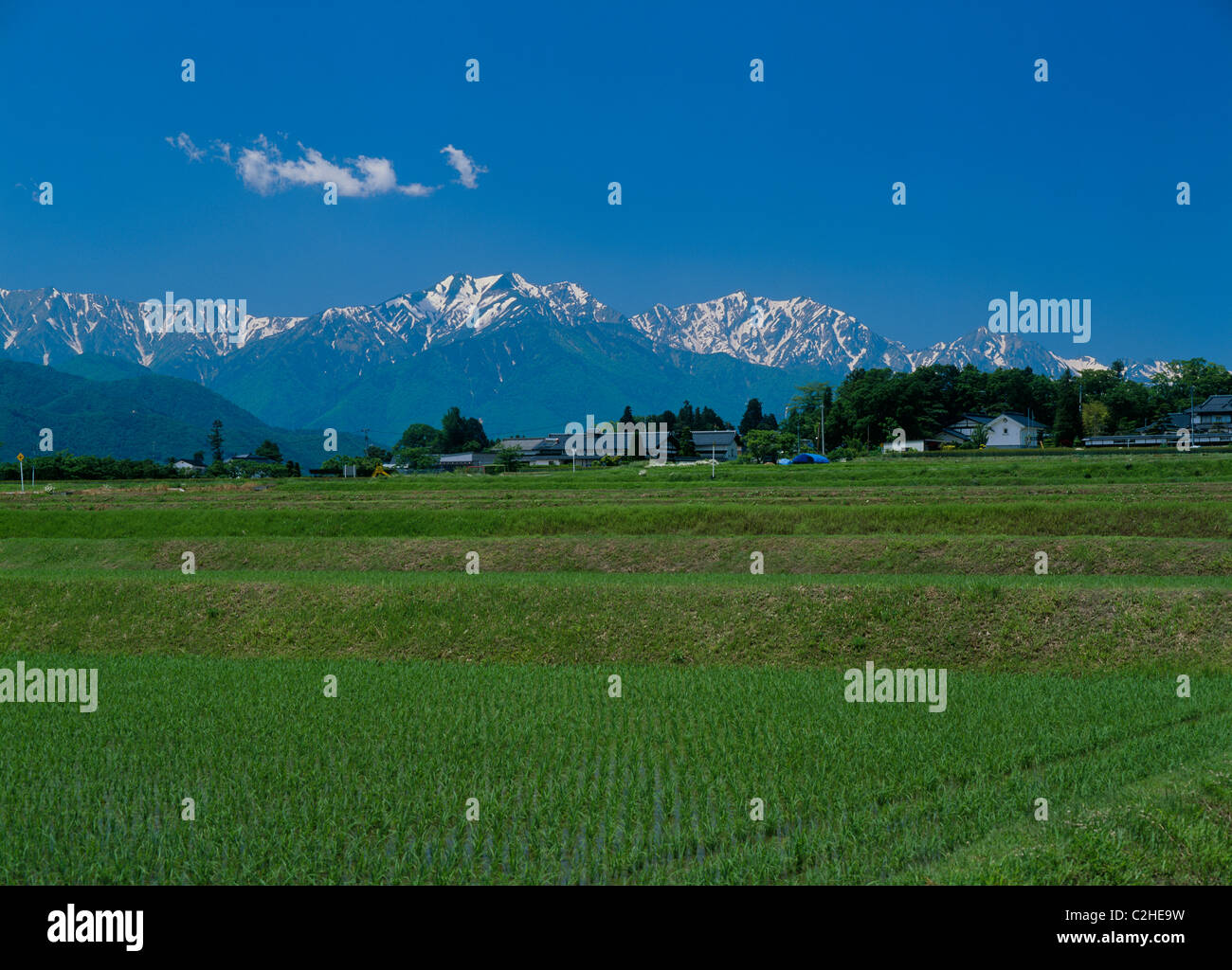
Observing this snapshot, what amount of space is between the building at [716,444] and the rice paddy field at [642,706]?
10851cm

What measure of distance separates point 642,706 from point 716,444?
133 m

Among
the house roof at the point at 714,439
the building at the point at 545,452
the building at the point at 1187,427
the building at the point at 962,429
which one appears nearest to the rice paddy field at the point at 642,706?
the building at the point at 1187,427

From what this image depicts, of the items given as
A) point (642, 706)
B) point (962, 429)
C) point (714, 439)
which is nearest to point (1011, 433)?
point (962, 429)

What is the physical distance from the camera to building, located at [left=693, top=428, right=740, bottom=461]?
144m

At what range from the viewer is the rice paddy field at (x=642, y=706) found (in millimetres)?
8367

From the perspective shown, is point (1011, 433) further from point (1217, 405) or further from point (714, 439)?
point (714, 439)

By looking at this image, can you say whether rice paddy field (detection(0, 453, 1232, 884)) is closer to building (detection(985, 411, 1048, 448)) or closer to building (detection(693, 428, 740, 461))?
building (detection(985, 411, 1048, 448))

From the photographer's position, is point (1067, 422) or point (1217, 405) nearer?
point (1067, 422)

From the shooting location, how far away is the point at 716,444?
479 feet

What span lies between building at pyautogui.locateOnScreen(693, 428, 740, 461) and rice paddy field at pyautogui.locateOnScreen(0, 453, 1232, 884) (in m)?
109

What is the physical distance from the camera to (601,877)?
7.84m

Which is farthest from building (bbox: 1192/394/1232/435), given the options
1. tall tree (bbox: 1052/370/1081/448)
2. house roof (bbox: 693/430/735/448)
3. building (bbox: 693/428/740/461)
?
house roof (bbox: 693/430/735/448)
